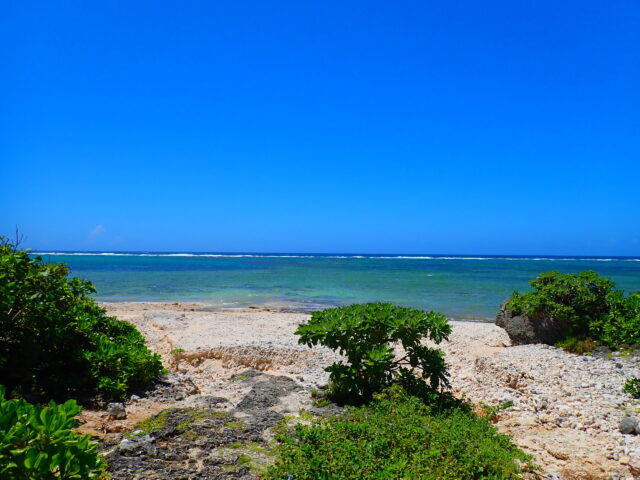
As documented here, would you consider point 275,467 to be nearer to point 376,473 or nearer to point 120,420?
point 376,473

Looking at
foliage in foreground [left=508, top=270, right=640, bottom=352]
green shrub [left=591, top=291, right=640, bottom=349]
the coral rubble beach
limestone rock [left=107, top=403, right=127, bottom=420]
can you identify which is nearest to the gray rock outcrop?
foliage in foreground [left=508, top=270, right=640, bottom=352]

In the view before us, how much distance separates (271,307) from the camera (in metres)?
19.5

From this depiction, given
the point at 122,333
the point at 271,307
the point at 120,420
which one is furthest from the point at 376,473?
the point at 271,307

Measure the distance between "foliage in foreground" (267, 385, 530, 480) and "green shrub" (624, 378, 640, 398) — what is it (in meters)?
3.02

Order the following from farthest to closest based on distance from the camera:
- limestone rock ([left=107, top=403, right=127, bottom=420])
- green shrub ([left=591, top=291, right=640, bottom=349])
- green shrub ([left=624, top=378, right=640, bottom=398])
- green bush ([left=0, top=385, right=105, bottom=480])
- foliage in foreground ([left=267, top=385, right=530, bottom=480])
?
green shrub ([left=591, top=291, right=640, bottom=349]), green shrub ([left=624, top=378, right=640, bottom=398]), limestone rock ([left=107, top=403, right=127, bottom=420]), foliage in foreground ([left=267, top=385, right=530, bottom=480]), green bush ([left=0, top=385, right=105, bottom=480])

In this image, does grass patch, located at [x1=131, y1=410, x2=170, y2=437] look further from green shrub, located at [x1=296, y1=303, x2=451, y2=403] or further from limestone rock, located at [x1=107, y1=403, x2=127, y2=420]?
green shrub, located at [x1=296, y1=303, x2=451, y2=403]

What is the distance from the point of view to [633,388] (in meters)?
6.11

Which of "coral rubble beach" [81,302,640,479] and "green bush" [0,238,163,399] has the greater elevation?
"green bush" [0,238,163,399]

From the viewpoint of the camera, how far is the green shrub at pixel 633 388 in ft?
19.8

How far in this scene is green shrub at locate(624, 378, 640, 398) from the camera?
6.04 m

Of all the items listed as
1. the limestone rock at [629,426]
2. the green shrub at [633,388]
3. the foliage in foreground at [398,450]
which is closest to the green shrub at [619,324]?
the green shrub at [633,388]

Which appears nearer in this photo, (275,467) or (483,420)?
(275,467)

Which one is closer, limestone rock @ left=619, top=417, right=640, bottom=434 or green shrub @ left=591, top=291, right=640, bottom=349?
limestone rock @ left=619, top=417, right=640, bottom=434

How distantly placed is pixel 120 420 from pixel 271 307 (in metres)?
15.0
